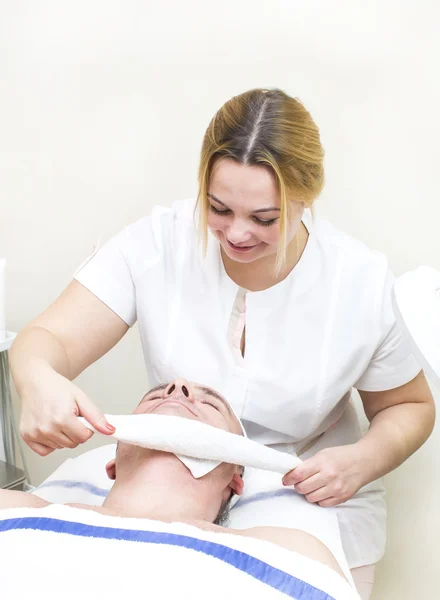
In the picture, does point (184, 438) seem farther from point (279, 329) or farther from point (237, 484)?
point (279, 329)

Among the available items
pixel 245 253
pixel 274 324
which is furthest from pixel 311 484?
pixel 245 253

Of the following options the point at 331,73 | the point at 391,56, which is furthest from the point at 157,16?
the point at 391,56

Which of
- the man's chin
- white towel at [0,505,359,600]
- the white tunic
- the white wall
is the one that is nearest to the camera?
white towel at [0,505,359,600]

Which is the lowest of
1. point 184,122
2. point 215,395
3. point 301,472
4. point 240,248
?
point 301,472

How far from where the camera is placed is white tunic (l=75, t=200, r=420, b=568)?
61.8 inches

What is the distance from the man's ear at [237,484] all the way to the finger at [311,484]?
11cm

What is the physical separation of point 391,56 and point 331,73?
0.15 meters

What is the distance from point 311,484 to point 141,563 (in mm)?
483

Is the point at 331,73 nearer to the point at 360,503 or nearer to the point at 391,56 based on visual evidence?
the point at 391,56

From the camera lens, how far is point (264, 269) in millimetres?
1621

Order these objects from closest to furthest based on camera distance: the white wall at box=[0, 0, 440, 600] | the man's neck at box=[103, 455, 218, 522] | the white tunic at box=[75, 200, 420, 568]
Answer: the man's neck at box=[103, 455, 218, 522] → the white tunic at box=[75, 200, 420, 568] → the white wall at box=[0, 0, 440, 600]

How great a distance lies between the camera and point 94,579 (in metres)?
0.99

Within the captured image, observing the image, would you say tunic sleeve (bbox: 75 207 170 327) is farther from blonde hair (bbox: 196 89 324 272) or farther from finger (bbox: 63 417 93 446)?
finger (bbox: 63 417 93 446)

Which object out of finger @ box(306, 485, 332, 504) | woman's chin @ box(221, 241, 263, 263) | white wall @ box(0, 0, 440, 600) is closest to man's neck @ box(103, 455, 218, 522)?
finger @ box(306, 485, 332, 504)
